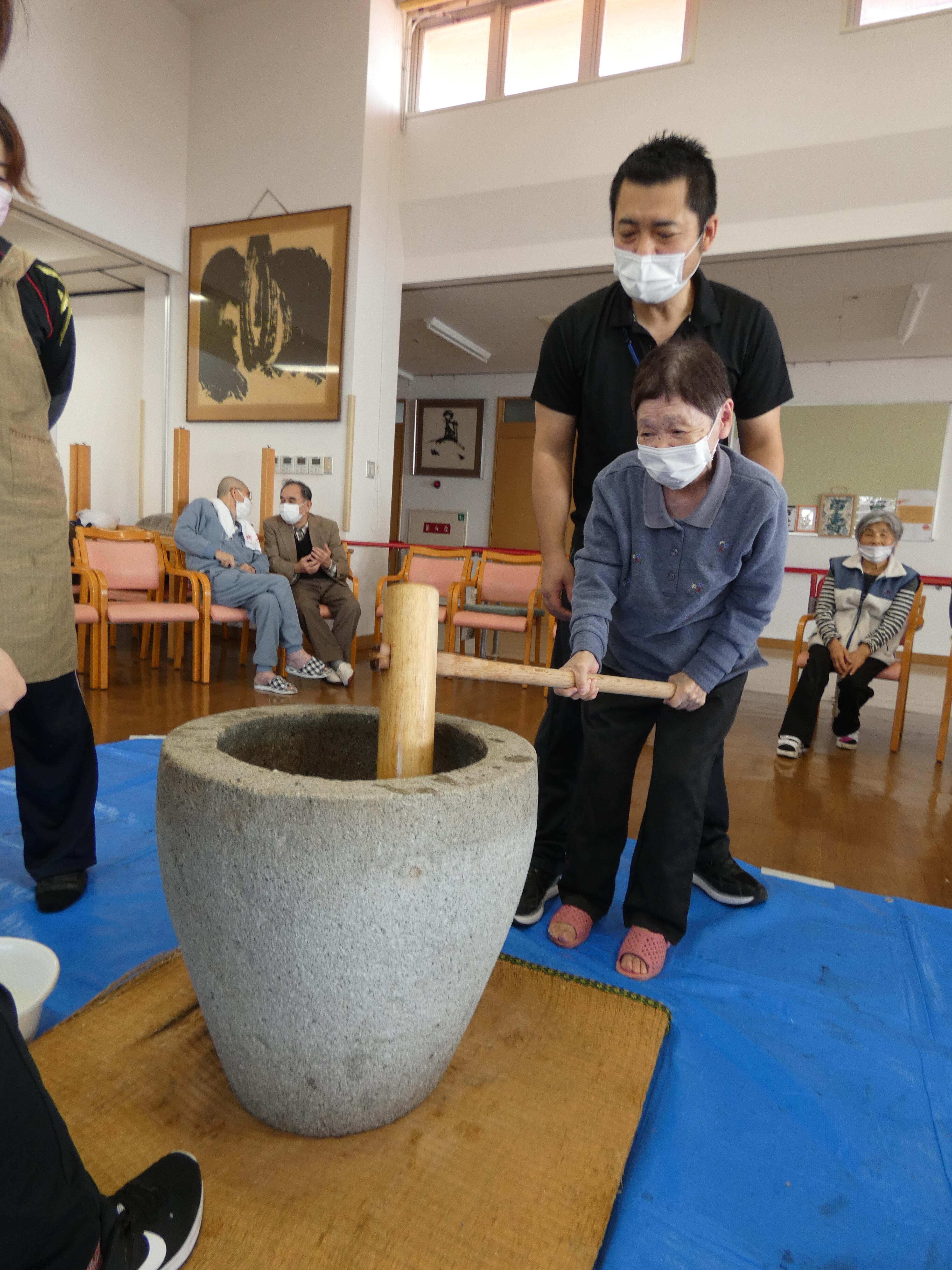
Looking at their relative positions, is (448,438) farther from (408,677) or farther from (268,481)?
(408,677)

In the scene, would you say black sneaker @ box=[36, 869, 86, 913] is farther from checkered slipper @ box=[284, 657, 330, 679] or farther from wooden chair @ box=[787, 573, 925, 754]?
wooden chair @ box=[787, 573, 925, 754]

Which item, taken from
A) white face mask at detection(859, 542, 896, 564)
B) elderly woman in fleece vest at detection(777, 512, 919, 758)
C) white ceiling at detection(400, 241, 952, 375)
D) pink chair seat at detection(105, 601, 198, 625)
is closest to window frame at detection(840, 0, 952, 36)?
white ceiling at detection(400, 241, 952, 375)

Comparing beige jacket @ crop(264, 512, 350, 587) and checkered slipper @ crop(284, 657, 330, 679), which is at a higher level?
beige jacket @ crop(264, 512, 350, 587)

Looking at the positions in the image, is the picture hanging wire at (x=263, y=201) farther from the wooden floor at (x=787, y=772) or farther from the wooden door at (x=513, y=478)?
the wooden door at (x=513, y=478)

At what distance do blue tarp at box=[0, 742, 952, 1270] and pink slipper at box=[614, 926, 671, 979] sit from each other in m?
0.02

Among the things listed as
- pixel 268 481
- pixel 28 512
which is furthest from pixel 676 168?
pixel 268 481

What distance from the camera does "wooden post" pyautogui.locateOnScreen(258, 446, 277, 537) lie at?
17.6 feet

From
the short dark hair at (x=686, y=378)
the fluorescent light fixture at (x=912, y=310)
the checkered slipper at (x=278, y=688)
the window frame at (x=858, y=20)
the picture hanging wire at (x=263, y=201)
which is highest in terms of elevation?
the window frame at (x=858, y=20)

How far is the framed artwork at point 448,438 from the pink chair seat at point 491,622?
196 inches

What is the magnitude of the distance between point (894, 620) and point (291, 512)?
334 centimetres

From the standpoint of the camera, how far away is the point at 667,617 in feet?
4.66

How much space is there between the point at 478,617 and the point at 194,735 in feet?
11.3

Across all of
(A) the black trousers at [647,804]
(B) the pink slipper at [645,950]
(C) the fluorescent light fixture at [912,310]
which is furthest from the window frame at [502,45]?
(B) the pink slipper at [645,950]

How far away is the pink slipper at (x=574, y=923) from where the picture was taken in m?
1.48
